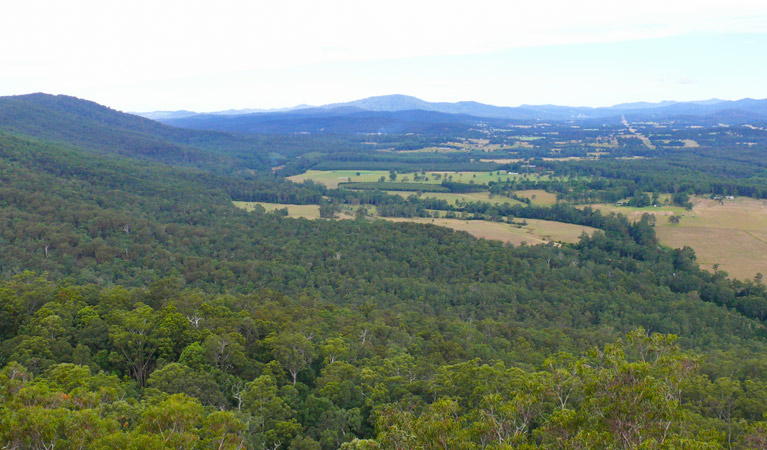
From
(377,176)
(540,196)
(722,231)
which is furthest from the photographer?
(377,176)

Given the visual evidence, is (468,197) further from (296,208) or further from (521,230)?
(296,208)

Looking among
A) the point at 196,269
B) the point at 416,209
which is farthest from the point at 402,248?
the point at 416,209

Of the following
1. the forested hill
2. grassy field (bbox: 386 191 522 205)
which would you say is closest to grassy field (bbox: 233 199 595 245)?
grassy field (bbox: 386 191 522 205)

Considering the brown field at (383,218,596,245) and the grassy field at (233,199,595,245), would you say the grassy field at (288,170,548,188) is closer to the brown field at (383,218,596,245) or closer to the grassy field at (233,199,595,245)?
the grassy field at (233,199,595,245)

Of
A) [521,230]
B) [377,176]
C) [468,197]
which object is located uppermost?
[377,176]

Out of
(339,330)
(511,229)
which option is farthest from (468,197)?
(339,330)

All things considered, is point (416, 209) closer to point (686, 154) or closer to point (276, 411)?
point (276, 411)
